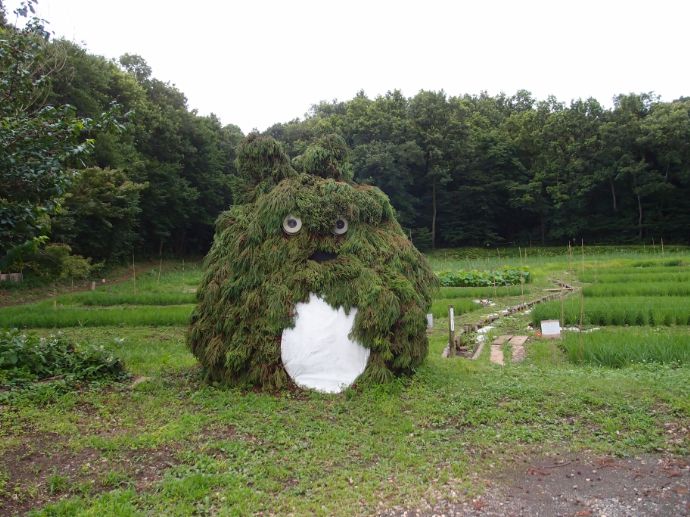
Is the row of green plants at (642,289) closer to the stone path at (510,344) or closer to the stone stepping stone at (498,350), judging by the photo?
the stone path at (510,344)

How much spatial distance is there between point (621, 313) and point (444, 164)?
30.4m

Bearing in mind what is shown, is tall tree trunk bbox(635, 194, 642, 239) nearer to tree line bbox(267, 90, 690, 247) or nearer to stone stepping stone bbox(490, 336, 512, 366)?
tree line bbox(267, 90, 690, 247)

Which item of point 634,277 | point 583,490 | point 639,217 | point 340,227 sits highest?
point 639,217

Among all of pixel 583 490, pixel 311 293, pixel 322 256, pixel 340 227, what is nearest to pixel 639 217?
pixel 340 227

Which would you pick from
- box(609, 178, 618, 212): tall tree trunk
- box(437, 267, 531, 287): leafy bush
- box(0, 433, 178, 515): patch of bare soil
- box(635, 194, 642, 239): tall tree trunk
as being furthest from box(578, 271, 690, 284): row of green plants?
box(609, 178, 618, 212): tall tree trunk

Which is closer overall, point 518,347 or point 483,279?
point 518,347


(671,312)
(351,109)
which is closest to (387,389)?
(671,312)

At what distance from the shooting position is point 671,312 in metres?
10.1

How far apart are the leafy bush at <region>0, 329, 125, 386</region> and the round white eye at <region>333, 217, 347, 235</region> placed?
3278 millimetres

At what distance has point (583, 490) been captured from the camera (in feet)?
11.9

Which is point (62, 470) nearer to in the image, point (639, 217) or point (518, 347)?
point (518, 347)

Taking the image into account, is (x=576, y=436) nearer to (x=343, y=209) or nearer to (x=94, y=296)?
(x=343, y=209)

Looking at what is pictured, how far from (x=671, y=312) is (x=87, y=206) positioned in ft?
57.8

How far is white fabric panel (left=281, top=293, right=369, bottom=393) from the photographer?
5672 millimetres
